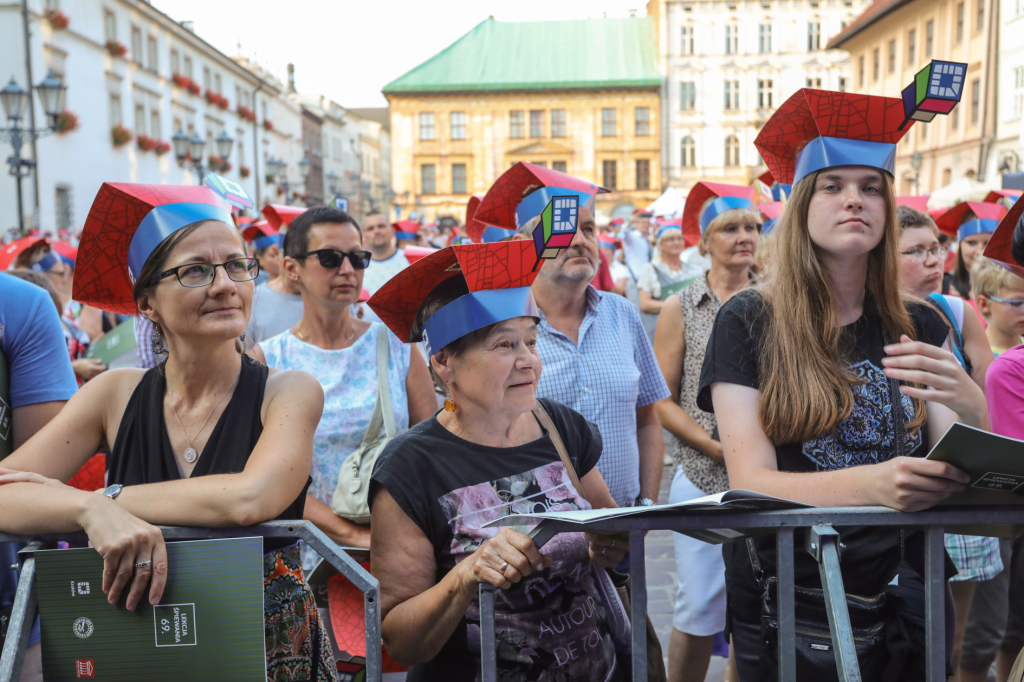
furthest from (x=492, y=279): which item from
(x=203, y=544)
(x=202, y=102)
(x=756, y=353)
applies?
(x=202, y=102)

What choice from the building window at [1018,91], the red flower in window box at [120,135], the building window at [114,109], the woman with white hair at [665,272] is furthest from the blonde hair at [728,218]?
the building window at [114,109]

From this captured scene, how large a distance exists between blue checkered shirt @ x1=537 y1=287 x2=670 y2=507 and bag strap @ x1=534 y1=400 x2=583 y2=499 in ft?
2.88

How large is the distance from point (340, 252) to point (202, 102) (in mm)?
41394

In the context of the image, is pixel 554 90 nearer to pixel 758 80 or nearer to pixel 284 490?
pixel 758 80

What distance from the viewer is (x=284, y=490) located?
2.20 m

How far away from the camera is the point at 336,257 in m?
4.05

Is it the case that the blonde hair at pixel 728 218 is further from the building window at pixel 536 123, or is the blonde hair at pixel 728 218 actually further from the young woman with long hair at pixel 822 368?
the building window at pixel 536 123

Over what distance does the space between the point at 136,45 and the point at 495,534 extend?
38.2 m

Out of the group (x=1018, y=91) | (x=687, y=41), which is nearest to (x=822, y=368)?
(x=1018, y=91)

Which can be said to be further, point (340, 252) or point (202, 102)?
point (202, 102)

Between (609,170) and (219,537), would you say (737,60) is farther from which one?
(219,537)

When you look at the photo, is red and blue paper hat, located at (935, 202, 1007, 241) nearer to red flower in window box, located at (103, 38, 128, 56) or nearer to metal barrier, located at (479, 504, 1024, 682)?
metal barrier, located at (479, 504, 1024, 682)

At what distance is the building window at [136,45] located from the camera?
3497 cm

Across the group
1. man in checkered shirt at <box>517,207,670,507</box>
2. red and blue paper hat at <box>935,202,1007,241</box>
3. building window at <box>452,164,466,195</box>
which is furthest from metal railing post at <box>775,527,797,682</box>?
building window at <box>452,164,466,195</box>
